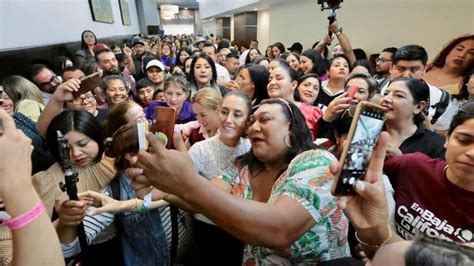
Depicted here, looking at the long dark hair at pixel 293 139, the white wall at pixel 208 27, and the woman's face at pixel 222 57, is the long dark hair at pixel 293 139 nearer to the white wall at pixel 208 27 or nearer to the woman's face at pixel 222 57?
the woman's face at pixel 222 57

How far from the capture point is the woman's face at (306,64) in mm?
3463

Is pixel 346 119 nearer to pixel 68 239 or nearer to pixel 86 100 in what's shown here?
pixel 68 239

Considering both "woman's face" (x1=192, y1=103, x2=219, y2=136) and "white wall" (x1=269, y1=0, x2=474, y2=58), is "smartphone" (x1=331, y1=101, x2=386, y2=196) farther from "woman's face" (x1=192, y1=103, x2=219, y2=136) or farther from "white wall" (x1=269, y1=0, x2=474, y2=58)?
"white wall" (x1=269, y1=0, x2=474, y2=58)

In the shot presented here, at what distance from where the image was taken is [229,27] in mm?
14086

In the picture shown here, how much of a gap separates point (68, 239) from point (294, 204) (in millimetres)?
827

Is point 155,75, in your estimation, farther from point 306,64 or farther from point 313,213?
point 313,213

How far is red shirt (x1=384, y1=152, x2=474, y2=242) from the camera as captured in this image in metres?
1.00

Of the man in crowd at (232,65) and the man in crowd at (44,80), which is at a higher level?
the man in crowd at (44,80)

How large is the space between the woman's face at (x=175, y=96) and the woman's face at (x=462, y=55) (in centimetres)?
208

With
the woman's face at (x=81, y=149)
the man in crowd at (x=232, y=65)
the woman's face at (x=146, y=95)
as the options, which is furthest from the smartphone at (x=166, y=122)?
the man in crowd at (x=232, y=65)

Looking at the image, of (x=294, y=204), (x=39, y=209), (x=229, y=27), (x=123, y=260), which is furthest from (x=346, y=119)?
(x=229, y=27)

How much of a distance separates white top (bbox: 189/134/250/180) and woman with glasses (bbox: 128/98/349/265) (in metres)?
0.25

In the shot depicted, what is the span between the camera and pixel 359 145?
0.70 meters

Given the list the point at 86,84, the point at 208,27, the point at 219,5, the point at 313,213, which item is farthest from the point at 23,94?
the point at 208,27
